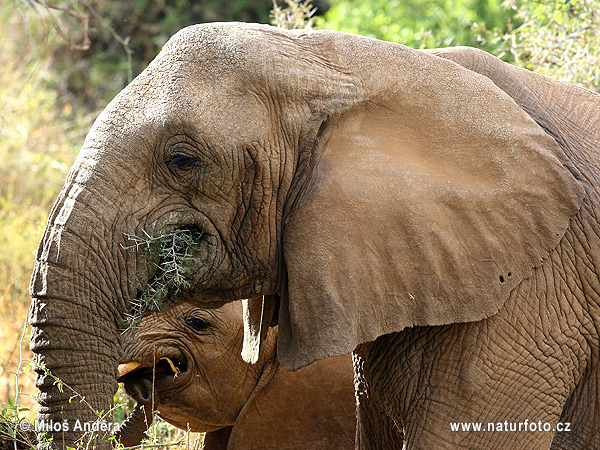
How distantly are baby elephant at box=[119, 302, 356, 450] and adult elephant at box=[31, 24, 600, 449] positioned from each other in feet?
3.92

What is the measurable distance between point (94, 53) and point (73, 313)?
11.5m

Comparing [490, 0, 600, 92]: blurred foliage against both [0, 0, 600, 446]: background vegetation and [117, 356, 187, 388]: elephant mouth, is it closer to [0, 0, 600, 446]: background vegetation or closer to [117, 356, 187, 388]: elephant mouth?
[0, 0, 600, 446]: background vegetation

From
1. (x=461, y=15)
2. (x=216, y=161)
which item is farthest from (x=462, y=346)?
(x=461, y=15)

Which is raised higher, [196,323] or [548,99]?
[548,99]

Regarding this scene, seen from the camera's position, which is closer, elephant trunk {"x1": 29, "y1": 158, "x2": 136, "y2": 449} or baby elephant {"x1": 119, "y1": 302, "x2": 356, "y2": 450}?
elephant trunk {"x1": 29, "y1": 158, "x2": 136, "y2": 449}

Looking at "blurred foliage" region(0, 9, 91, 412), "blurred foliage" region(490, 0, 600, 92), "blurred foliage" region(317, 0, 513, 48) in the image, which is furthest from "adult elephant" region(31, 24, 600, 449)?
"blurred foliage" region(317, 0, 513, 48)

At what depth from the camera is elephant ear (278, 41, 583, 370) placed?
288 cm

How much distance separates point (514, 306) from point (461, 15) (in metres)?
6.75

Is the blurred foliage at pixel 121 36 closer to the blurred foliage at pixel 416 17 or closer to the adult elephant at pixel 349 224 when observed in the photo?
the blurred foliage at pixel 416 17

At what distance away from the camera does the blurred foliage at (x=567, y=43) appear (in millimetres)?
5445

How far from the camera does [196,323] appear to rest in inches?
169

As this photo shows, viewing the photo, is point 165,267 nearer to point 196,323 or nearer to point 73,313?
point 73,313

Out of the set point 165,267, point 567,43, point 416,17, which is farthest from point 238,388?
point 416,17

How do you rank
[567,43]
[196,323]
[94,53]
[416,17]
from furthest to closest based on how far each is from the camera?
1. [94,53]
2. [416,17]
3. [567,43]
4. [196,323]
